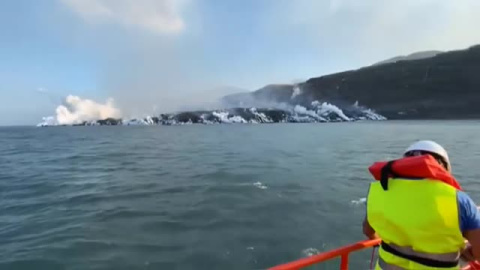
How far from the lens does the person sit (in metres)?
3.01

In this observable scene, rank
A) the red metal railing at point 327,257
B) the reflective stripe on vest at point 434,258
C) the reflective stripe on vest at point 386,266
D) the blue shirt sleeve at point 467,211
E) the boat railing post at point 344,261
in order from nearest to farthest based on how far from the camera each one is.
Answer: the blue shirt sleeve at point 467,211 → the reflective stripe on vest at point 434,258 → the reflective stripe on vest at point 386,266 → the red metal railing at point 327,257 → the boat railing post at point 344,261

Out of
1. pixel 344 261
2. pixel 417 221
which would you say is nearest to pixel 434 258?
pixel 417 221

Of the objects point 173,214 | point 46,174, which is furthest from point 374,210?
point 46,174

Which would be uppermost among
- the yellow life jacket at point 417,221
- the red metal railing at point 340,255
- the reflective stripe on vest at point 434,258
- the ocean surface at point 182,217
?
the yellow life jacket at point 417,221

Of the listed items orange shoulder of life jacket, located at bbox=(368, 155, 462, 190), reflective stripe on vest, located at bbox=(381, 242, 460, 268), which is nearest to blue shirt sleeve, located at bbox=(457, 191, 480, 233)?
orange shoulder of life jacket, located at bbox=(368, 155, 462, 190)

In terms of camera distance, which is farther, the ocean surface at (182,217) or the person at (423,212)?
the ocean surface at (182,217)

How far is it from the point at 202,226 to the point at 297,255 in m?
4.09

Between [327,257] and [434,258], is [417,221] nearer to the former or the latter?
[434,258]

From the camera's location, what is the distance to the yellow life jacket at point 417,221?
3.00 metres

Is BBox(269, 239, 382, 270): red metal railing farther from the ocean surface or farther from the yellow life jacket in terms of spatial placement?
the ocean surface

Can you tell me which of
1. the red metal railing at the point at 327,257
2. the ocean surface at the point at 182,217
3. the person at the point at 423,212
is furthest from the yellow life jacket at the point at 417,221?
the ocean surface at the point at 182,217

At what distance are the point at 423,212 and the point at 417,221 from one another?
10 cm

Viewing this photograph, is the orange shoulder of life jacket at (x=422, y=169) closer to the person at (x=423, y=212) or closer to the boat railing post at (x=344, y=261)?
the person at (x=423, y=212)

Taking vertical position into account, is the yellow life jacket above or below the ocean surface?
above
